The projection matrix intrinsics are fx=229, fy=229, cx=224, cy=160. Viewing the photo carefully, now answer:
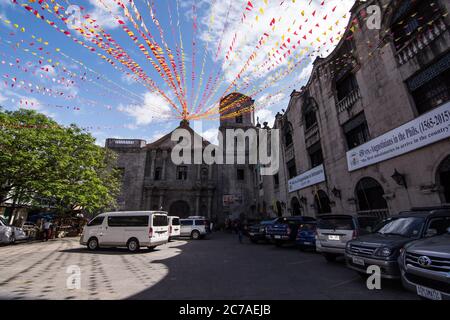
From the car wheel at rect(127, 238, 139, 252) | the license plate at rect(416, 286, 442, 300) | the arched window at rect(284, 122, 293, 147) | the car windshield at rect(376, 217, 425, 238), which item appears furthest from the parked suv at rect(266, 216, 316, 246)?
the arched window at rect(284, 122, 293, 147)

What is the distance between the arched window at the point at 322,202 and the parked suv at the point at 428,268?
41.4 ft

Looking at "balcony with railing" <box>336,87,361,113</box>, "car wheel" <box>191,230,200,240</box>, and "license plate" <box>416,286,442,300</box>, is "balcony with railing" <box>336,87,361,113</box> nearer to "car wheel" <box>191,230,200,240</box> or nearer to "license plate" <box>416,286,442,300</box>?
"license plate" <box>416,286,442,300</box>

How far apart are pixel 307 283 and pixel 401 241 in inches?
92.8

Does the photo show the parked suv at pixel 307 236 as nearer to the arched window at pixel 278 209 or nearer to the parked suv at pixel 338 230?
the parked suv at pixel 338 230

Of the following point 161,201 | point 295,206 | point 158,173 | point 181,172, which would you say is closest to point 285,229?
point 295,206

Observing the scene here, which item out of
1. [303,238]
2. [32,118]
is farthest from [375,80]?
[32,118]

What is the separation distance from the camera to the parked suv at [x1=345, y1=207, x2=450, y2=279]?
16.5 feet

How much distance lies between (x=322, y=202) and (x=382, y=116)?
25.3 ft

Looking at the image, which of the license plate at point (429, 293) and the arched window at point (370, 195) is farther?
the arched window at point (370, 195)

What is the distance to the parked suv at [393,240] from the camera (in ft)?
16.5

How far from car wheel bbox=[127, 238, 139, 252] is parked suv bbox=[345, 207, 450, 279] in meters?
10.1

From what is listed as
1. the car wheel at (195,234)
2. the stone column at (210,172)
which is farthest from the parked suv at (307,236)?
the stone column at (210,172)

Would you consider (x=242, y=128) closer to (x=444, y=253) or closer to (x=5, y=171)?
(x=5, y=171)
